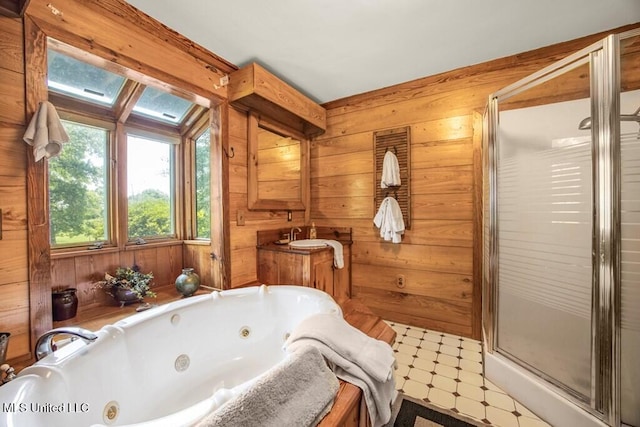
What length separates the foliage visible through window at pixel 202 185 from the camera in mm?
2367

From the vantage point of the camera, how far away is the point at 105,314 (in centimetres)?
165

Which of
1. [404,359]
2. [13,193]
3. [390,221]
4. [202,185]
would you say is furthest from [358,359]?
[202,185]

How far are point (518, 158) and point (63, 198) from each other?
320cm

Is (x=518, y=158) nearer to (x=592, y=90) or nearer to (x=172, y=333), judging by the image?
(x=592, y=90)

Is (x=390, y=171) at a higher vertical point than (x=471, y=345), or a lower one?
higher

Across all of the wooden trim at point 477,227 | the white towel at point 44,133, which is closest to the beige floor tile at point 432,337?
the wooden trim at point 477,227

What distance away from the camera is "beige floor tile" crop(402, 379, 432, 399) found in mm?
1533

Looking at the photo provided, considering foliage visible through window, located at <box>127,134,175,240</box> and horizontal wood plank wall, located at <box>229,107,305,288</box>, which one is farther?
foliage visible through window, located at <box>127,134,175,240</box>

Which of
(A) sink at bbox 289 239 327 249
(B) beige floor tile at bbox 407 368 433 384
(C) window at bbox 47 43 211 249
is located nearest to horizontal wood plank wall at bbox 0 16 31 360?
(C) window at bbox 47 43 211 249

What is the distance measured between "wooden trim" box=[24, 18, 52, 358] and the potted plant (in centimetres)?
59

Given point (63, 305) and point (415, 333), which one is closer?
point (63, 305)

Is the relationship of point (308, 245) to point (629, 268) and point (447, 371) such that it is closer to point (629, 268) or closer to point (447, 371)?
point (447, 371)

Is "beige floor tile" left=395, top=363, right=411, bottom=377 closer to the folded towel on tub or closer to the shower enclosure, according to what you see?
the shower enclosure

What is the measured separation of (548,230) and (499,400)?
1.07 metres
